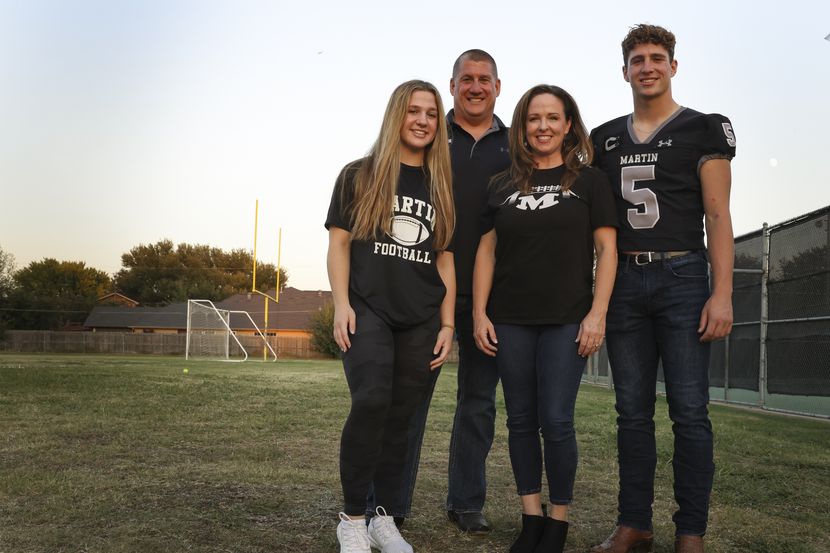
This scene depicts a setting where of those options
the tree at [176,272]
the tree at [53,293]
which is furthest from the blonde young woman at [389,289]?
the tree at [176,272]

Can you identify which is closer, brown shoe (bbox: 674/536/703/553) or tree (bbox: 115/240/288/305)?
brown shoe (bbox: 674/536/703/553)

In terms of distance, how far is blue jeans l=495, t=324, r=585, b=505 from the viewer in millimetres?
2604

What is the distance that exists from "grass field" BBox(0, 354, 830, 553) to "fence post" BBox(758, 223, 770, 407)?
217cm

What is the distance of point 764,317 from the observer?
9.51 meters

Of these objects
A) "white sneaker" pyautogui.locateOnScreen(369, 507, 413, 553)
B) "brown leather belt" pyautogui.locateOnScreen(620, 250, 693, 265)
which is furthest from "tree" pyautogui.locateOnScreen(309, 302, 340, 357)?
"brown leather belt" pyautogui.locateOnScreen(620, 250, 693, 265)

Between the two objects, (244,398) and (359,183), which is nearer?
(359,183)

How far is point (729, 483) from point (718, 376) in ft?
24.8

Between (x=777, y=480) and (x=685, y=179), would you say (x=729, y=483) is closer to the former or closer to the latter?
(x=777, y=480)

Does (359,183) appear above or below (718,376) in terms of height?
above

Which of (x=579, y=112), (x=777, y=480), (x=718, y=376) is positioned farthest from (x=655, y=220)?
(x=718, y=376)

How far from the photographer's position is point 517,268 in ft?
8.96

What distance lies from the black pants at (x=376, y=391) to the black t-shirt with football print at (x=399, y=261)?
6 centimetres

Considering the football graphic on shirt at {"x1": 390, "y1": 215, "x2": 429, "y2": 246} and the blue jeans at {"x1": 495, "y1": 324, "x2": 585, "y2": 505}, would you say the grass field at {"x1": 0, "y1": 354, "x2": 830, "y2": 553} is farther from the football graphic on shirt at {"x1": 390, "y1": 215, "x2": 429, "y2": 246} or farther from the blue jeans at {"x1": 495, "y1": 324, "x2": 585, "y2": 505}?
the football graphic on shirt at {"x1": 390, "y1": 215, "x2": 429, "y2": 246}

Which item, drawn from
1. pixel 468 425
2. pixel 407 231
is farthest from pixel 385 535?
pixel 407 231
